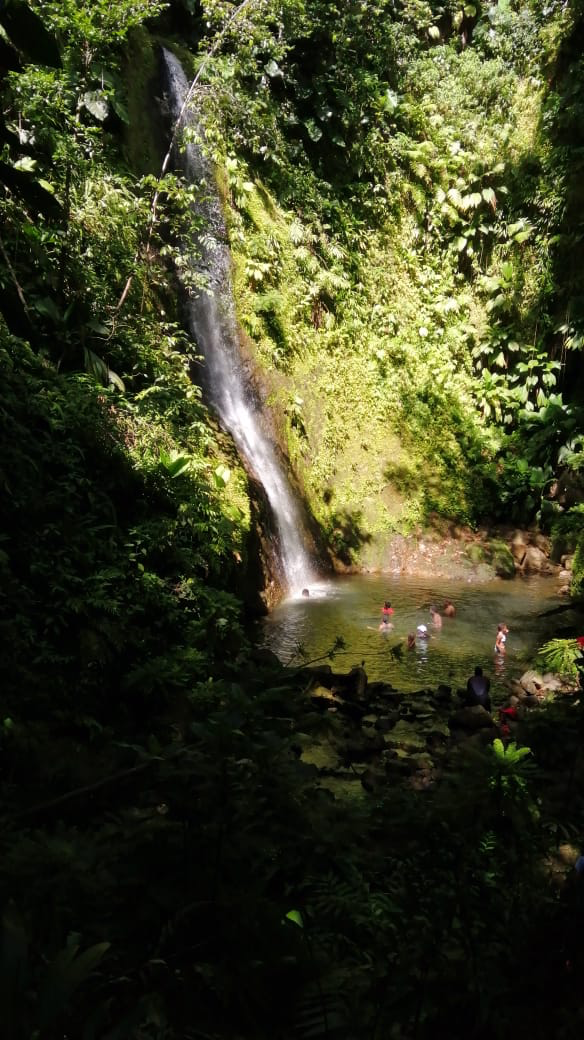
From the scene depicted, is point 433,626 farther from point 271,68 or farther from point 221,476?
point 271,68

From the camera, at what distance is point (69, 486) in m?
5.29

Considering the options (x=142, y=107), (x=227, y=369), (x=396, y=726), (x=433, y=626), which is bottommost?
(x=396, y=726)

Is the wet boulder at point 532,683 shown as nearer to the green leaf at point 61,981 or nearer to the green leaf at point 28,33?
the green leaf at point 61,981

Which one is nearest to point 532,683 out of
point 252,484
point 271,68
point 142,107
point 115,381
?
point 252,484

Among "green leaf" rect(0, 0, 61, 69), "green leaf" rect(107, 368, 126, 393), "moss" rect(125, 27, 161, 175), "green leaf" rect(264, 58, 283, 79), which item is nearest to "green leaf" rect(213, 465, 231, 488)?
"green leaf" rect(107, 368, 126, 393)

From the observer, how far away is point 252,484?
31.8 ft

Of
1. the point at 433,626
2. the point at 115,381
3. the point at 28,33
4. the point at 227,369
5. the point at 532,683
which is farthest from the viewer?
the point at 227,369

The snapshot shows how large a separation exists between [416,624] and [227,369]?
5.45 metres

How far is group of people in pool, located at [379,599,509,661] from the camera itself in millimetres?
8594

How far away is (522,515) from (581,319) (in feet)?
15.2

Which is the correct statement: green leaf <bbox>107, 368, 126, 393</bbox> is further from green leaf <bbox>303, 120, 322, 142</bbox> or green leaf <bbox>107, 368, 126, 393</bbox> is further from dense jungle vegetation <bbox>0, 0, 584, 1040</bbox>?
green leaf <bbox>303, 120, 322, 142</bbox>

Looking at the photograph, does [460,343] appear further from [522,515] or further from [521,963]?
[521,963]

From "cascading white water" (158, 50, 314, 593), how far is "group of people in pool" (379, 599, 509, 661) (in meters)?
1.85

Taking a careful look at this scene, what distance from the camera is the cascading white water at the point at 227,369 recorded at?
35.3 feet
